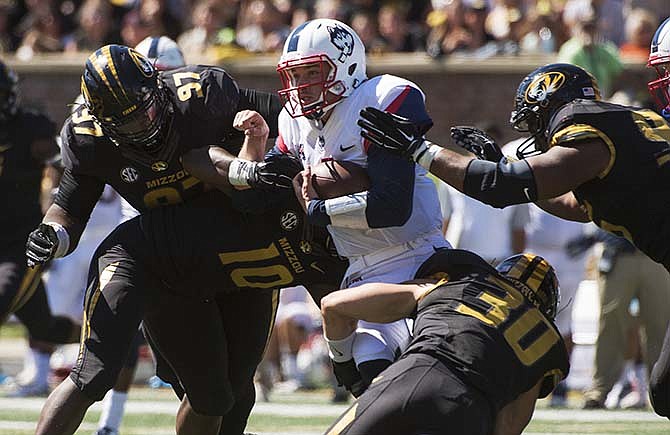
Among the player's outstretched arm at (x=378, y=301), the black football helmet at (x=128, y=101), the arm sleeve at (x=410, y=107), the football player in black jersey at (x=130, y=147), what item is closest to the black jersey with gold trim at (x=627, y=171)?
the arm sleeve at (x=410, y=107)

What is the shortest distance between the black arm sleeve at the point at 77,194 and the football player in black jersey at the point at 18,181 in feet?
6.51

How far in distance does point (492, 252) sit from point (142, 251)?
13.5 ft

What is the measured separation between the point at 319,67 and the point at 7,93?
3.08m

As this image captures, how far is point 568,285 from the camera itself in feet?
30.0

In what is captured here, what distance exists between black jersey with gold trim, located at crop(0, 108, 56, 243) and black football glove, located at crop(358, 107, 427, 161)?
3370 millimetres

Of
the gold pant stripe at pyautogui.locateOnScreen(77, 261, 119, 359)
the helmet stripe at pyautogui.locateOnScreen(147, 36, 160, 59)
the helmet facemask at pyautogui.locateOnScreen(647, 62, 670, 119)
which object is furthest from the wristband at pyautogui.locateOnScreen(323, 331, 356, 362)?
the helmet stripe at pyautogui.locateOnScreen(147, 36, 160, 59)

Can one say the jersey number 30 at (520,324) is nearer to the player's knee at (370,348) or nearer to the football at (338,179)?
the player's knee at (370,348)

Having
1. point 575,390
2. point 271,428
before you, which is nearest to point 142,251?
point 271,428

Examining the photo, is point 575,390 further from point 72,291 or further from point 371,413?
point 371,413

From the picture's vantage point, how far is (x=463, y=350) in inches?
163

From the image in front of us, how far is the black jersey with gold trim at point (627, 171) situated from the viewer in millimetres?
4672

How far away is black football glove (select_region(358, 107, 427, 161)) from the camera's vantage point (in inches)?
179

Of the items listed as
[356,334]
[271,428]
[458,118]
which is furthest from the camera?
[458,118]

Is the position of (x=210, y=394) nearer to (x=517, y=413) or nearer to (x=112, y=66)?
(x=112, y=66)
